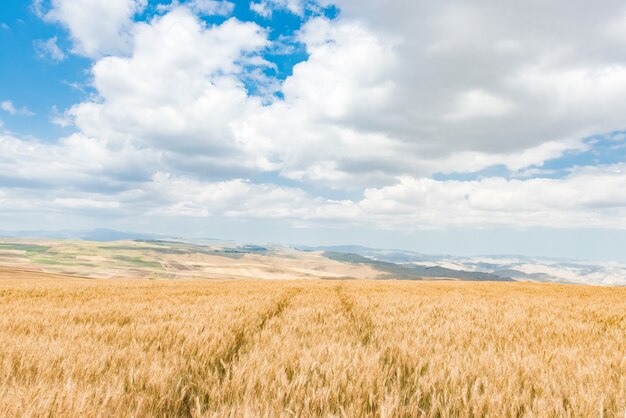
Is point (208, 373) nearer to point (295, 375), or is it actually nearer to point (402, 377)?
point (295, 375)

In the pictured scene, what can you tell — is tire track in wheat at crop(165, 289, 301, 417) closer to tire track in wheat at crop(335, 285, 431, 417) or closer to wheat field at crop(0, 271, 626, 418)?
wheat field at crop(0, 271, 626, 418)

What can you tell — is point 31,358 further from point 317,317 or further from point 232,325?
point 317,317

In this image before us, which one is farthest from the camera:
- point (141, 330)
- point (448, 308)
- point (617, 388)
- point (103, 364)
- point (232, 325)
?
point (448, 308)

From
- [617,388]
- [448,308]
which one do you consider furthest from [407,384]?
[448,308]

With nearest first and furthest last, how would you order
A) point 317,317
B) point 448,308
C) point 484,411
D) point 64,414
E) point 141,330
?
1. point 64,414
2. point 484,411
3. point 141,330
4. point 317,317
5. point 448,308

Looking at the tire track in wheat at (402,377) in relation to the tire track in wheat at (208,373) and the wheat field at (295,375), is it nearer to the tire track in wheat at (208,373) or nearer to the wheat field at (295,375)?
the wheat field at (295,375)

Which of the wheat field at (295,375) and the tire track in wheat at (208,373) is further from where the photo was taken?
the tire track in wheat at (208,373)

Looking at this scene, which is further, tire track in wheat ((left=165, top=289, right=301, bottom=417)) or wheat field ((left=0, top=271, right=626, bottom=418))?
tire track in wheat ((left=165, top=289, right=301, bottom=417))

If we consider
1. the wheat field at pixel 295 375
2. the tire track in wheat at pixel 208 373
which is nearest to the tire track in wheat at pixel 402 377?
the wheat field at pixel 295 375

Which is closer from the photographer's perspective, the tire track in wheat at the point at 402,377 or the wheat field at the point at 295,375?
the wheat field at the point at 295,375

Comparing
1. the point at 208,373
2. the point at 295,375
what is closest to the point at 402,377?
the point at 295,375

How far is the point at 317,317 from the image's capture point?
8055mm

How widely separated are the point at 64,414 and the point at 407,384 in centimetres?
278

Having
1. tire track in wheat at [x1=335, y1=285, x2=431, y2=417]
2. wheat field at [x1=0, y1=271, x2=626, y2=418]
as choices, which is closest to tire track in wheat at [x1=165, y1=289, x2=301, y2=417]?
wheat field at [x1=0, y1=271, x2=626, y2=418]
